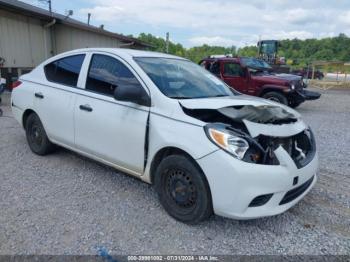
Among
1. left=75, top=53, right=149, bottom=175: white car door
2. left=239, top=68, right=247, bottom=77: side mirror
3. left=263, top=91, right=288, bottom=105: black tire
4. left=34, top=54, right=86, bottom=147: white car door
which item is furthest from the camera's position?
left=239, top=68, right=247, bottom=77: side mirror

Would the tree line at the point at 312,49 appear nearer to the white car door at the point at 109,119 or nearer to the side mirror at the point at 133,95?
the white car door at the point at 109,119

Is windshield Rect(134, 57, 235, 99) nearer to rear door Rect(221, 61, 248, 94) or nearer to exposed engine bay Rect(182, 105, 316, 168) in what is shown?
exposed engine bay Rect(182, 105, 316, 168)

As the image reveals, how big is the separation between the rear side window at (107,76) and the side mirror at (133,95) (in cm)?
16

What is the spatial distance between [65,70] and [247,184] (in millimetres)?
3074

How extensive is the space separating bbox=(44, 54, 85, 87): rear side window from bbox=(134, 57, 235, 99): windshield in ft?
3.30

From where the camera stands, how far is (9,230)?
2.78 m

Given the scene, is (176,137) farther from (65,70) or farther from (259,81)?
(259,81)

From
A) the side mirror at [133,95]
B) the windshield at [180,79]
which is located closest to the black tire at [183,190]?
the side mirror at [133,95]

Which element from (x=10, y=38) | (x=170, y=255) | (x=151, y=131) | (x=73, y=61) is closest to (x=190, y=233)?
(x=170, y=255)

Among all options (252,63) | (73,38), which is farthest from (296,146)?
(73,38)

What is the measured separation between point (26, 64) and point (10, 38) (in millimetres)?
1315

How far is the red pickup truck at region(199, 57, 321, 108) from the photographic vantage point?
982cm

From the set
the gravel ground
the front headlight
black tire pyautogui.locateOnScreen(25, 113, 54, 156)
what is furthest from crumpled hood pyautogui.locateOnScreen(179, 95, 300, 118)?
black tire pyautogui.locateOnScreen(25, 113, 54, 156)

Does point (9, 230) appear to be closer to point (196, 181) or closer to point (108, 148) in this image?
point (108, 148)
